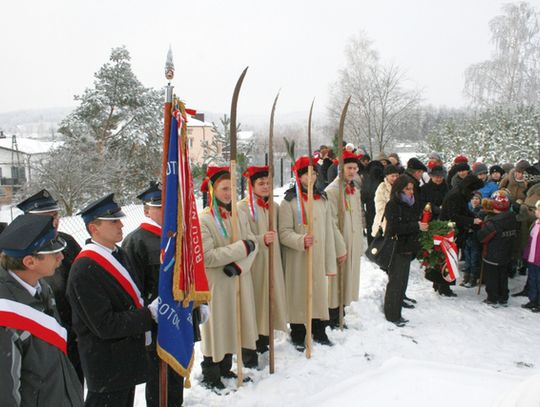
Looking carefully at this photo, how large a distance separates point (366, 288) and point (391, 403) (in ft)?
12.3

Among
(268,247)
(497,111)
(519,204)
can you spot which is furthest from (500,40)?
(268,247)

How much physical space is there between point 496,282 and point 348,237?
283cm

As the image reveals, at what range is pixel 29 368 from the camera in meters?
1.97

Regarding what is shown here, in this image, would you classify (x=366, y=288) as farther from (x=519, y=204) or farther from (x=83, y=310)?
(x=83, y=310)

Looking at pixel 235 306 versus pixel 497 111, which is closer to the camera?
pixel 235 306

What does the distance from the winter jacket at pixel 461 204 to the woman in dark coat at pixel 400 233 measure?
4.60 feet

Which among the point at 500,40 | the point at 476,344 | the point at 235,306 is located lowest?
the point at 476,344

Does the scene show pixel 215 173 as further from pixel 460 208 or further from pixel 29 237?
pixel 460 208

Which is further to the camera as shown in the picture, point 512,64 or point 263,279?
point 512,64

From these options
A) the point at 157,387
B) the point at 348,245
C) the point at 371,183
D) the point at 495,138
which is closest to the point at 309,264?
the point at 348,245

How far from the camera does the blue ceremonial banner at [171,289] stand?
2.89 metres

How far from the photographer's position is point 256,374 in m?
4.38

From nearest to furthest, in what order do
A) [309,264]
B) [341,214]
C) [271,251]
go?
[271,251] < [309,264] < [341,214]

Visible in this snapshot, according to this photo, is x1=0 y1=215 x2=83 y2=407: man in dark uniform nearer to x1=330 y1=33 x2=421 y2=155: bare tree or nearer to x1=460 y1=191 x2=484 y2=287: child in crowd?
x1=460 y1=191 x2=484 y2=287: child in crowd
